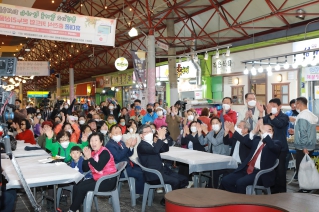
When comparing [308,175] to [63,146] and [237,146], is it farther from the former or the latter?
[63,146]

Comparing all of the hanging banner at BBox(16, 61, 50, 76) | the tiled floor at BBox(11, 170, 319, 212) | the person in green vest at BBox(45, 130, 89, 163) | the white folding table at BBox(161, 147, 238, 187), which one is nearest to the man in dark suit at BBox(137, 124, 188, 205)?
the white folding table at BBox(161, 147, 238, 187)

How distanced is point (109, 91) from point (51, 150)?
23536 millimetres

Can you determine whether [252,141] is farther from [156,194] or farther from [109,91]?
[109,91]

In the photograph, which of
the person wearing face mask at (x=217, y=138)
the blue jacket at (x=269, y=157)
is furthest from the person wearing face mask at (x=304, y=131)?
the blue jacket at (x=269, y=157)

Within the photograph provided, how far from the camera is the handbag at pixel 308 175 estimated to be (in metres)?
5.95

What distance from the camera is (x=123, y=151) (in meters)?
5.81

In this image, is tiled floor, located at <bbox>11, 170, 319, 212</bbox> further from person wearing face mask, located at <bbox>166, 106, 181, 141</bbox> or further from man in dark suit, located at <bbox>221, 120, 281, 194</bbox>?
person wearing face mask, located at <bbox>166, 106, 181, 141</bbox>

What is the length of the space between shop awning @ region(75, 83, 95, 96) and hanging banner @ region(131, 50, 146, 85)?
719 inches

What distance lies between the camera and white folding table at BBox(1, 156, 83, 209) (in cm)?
411

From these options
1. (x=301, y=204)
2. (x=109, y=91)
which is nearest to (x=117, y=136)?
(x=301, y=204)

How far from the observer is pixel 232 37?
15922mm

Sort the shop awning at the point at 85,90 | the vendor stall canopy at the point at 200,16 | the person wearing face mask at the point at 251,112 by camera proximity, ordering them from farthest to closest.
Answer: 1. the shop awning at the point at 85,90
2. the vendor stall canopy at the point at 200,16
3. the person wearing face mask at the point at 251,112

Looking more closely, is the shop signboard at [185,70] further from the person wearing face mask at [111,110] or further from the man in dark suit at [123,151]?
the man in dark suit at [123,151]

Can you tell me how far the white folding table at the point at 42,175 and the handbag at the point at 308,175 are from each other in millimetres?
3758
